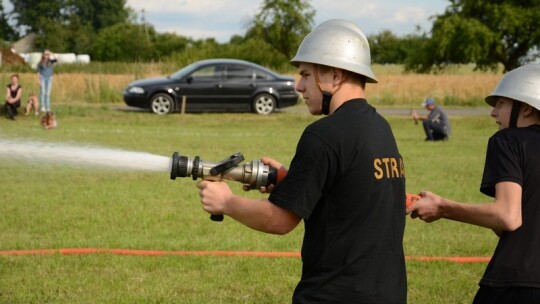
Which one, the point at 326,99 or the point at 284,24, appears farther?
the point at 284,24

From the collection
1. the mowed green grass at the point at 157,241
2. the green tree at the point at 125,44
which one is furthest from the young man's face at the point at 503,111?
the green tree at the point at 125,44

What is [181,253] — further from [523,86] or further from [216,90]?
[216,90]

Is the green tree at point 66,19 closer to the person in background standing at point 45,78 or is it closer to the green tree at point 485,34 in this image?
the green tree at point 485,34

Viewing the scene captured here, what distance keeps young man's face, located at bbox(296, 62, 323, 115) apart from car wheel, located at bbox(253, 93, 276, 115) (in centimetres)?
2239

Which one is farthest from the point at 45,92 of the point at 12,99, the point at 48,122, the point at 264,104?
the point at 264,104

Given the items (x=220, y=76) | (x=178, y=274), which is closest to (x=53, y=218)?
(x=178, y=274)

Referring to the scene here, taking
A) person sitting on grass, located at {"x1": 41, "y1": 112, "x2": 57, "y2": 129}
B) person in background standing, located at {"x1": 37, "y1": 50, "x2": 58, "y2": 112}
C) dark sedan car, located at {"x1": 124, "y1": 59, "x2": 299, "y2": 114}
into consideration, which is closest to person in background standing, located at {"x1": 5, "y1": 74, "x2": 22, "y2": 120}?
person in background standing, located at {"x1": 37, "y1": 50, "x2": 58, "y2": 112}

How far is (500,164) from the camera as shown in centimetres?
376

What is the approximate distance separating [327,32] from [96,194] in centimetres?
794

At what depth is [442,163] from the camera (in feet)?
50.3

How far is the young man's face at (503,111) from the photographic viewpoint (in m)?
4.05

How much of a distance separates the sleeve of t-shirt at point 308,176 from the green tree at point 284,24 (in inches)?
1699

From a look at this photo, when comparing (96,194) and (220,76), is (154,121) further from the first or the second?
(96,194)

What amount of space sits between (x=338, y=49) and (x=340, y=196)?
61cm
